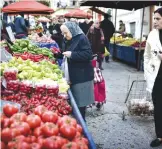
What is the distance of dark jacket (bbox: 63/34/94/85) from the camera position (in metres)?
5.00

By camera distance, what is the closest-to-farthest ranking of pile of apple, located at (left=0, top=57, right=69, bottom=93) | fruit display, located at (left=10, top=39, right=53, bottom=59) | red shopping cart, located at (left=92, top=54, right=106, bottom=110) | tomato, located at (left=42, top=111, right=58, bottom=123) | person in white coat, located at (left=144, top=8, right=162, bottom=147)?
tomato, located at (left=42, top=111, right=58, bottom=123) → pile of apple, located at (left=0, top=57, right=69, bottom=93) → person in white coat, located at (left=144, top=8, right=162, bottom=147) → red shopping cart, located at (left=92, top=54, right=106, bottom=110) → fruit display, located at (left=10, top=39, right=53, bottom=59)

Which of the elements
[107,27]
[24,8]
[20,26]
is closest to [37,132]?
[24,8]

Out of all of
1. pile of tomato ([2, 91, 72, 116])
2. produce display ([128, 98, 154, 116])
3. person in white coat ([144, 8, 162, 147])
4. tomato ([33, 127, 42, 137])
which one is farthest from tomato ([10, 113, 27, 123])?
produce display ([128, 98, 154, 116])

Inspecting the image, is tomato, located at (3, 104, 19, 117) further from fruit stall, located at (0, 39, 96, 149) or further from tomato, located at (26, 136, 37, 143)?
tomato, located at (26, 136, 37, 143)

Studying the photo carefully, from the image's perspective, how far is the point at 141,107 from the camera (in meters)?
6.42

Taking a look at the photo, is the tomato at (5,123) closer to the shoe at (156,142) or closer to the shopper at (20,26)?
the shoe at (156,142)

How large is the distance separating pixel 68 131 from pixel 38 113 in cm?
43

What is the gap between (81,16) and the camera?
851 inches

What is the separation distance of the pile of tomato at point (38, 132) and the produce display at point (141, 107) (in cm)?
362

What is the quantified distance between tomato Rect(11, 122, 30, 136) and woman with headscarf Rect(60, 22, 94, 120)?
241cm

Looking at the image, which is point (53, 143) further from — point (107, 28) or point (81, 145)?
point (107, 28)

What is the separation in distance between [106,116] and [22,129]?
433cm

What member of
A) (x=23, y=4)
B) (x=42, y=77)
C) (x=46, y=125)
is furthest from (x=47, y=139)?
(x=23, y=4)

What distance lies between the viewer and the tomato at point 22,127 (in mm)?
2545
